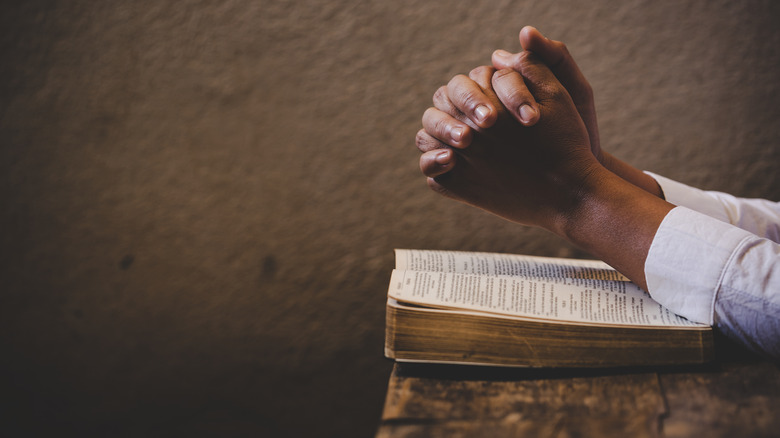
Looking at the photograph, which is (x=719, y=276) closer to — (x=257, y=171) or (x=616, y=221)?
(x=616, y=221)

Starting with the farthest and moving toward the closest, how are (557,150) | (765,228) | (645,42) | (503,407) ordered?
(645,42), (765,228), (557,150), (503,407)

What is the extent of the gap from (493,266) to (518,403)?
0.64 ft

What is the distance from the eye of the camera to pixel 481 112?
1.62ft

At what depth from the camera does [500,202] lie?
1.83 ft

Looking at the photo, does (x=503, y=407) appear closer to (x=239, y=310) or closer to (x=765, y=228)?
(x=765, y=228)

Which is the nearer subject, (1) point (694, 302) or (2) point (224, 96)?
(1) point (694, 302)

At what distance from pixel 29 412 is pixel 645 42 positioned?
1311 millimetres

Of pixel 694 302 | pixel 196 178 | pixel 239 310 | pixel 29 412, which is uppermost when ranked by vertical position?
pixel 694 302

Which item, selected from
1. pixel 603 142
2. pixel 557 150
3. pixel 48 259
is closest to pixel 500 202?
pixel 557 150

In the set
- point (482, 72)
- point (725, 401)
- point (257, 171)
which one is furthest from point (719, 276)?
point (257, 171)

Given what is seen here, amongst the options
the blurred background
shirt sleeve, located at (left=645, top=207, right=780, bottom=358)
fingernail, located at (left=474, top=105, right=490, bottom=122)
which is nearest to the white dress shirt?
shirt sleeve, located at (left=645, top=207, right=780, bottom=358)

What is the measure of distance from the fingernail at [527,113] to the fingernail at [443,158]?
93 mm

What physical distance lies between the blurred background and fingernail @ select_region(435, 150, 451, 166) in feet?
0.98

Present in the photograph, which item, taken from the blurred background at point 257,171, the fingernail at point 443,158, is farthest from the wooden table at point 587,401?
the blurred background at point 257,171
